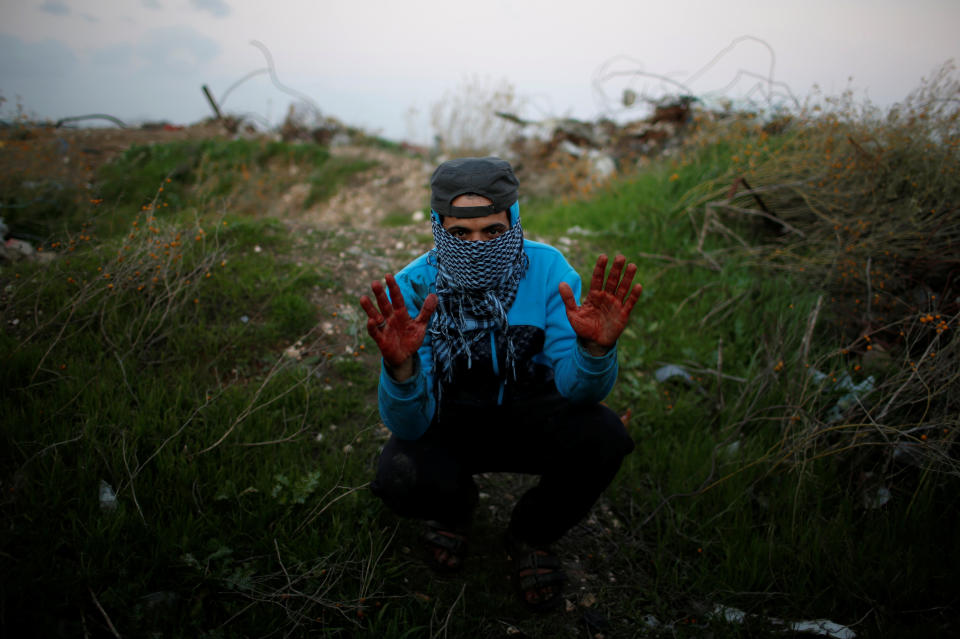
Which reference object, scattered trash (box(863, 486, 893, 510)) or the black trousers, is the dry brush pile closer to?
scattered trash (box(863, 486, 893, 510))

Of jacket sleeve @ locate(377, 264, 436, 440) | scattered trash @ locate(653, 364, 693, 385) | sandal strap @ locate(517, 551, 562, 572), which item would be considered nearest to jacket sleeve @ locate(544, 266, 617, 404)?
jacket sleeve @ locate(377, 264, 436, 440)

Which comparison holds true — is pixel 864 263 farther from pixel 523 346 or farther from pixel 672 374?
pixel 523 346

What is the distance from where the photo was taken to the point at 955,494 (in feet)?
7.18

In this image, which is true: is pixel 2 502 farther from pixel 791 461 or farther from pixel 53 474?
pixel 791 461

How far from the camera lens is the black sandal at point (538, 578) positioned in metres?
1.91

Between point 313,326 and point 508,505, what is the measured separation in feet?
5.63

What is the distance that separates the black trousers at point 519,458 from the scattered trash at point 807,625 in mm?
733

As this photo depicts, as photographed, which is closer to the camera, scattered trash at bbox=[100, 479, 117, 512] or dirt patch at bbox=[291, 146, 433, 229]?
scattered trash at bbox=[100, 479, 117, 512]

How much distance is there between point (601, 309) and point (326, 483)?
1.47 metres

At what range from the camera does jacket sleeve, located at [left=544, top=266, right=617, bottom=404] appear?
62.4 inches

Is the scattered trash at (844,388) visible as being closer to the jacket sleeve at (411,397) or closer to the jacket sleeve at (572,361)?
the jacket sleeve at (572,361)

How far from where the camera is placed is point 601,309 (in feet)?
5.07

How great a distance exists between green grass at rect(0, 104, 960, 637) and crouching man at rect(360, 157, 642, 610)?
14.5 inches

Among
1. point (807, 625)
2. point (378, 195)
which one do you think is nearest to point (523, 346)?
point (807, 625)
